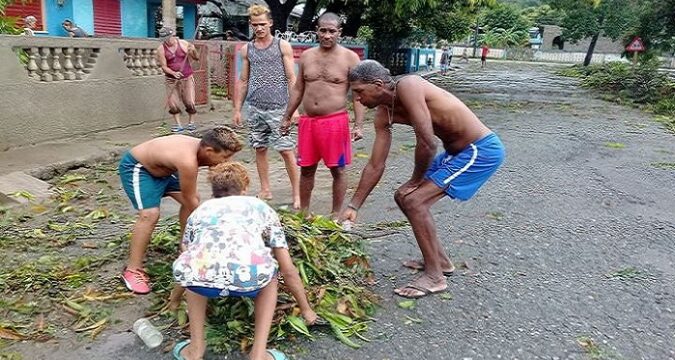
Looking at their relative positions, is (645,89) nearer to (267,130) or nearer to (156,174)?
(267,130)

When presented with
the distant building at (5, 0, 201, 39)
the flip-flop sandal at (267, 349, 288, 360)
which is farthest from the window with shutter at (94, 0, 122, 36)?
the flip-flop sandal at (267, 349, 288, 360)

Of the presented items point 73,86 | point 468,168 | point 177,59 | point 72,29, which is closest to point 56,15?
point 72,29

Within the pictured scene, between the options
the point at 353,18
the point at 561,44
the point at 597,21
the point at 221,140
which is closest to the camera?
the point at 221,140

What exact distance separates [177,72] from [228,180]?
676cm

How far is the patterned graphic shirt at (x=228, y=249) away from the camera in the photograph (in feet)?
9.47

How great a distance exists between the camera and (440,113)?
3.94 meters

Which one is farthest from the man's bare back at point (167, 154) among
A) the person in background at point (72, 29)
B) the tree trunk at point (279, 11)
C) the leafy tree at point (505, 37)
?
the leafy tree at point (505, 37)

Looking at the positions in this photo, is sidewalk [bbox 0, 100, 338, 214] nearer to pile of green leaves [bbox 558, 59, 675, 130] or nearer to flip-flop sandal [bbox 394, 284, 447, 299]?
flip-flop sandal [bbox 394, 284, 447, 299]

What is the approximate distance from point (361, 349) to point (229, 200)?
1.08m

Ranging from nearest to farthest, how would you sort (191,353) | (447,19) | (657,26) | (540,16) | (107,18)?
(191,353), (107,18), (657,26), (447,19), (540,16)

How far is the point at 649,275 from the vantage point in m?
4.41

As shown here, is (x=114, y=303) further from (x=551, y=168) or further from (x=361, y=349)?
(x=551, y=168)

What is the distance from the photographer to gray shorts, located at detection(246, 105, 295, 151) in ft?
18.8

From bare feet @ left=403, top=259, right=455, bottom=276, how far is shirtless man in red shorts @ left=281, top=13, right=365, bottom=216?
0.95m
